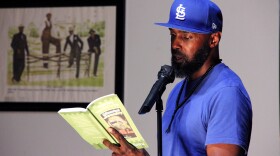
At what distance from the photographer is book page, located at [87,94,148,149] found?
1.69 meters

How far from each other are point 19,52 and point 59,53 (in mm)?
260

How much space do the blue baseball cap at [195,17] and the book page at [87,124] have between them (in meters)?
0.38

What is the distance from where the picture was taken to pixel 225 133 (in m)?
1.62

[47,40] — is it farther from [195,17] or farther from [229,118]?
[229,118]

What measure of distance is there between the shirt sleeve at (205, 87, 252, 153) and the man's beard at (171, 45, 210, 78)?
14 cm

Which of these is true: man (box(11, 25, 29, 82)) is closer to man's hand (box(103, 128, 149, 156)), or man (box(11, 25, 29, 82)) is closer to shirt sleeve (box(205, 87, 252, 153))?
man's hand (box(103, 128, 149, 156))

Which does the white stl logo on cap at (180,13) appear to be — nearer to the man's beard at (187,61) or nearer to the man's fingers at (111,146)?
the man's beard at (187,61)

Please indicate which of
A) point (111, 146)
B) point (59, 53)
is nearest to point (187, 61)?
point (111, 146)

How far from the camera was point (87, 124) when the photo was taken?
5.84 ft

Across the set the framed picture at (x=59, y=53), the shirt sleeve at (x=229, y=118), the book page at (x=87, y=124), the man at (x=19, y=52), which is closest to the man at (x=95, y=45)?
the framed picture at (x=59, y=53)

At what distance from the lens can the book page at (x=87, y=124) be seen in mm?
1730

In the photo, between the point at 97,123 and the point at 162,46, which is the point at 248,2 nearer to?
the point at 162,46

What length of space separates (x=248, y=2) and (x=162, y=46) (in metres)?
0.55

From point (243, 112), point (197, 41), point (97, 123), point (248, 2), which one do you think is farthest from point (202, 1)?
point (248, 2)
